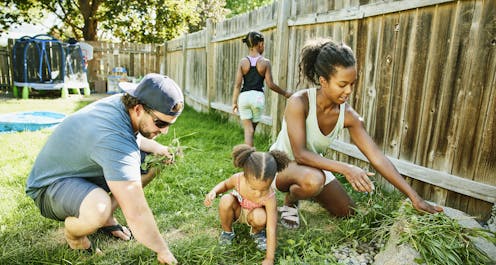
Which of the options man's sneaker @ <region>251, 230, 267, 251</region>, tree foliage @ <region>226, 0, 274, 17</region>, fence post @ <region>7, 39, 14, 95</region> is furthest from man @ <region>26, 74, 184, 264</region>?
tree foliage @ <region>226, 0, 274, 17</region>

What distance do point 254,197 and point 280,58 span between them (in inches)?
120

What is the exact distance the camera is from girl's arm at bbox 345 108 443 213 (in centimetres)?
244

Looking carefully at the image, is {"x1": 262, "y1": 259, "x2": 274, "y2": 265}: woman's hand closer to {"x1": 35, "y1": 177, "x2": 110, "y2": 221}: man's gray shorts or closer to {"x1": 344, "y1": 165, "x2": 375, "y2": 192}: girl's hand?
{"x1": 344, "y1": 165, "x2": 375, "y2": 192}: girl's hand

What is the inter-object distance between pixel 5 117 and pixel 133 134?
18.7 feet

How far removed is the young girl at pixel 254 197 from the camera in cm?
230

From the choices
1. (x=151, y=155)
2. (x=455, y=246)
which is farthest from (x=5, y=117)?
(x=455, y=246)

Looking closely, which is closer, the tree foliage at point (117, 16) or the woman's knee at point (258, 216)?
the woman's knee at point (258, 216)

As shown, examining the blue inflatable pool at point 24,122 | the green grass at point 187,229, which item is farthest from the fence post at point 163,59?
the green grass at point 187,229

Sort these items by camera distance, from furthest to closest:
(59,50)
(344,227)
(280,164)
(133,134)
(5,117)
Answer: (59,50) → (5,117) → (344,227) → (280,164) → (133,134)

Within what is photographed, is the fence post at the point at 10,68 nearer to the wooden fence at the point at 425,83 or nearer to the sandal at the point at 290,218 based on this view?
the wooden fence at the point at 425,83

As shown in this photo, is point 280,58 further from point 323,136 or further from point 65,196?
point 65,196

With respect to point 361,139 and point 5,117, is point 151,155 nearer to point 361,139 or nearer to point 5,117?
point 361,139

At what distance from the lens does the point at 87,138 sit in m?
2.09

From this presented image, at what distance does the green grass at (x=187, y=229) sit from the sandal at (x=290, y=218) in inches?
2.4
